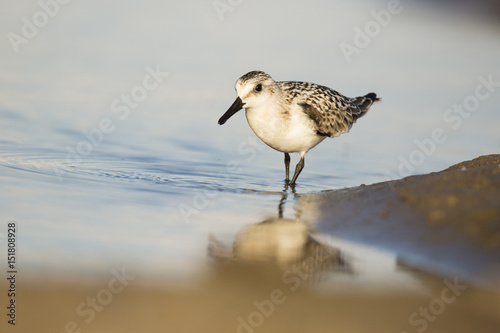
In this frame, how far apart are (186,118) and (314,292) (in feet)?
20.6

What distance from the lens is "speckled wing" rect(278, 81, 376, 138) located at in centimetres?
861

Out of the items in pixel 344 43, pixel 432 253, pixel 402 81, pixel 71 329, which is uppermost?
pixel 344 43

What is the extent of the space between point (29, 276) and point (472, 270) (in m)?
2.82

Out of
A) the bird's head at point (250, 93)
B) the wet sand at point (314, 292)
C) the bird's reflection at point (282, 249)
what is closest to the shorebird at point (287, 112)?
the bird's head at point (250, 93)

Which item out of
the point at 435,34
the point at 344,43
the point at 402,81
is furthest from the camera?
the point at 435,34

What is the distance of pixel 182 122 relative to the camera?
Answer: 33.7 ft

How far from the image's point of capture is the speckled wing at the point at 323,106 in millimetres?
8609

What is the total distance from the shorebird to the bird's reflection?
2.22 meters

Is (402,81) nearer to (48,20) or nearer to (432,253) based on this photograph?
(48,20)

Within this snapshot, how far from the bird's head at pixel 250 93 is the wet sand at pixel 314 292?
2556 millimetres

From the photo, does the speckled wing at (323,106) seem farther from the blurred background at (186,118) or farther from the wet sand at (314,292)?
the wet sand at (314,292)

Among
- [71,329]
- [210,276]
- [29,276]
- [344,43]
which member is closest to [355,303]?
[210,276]

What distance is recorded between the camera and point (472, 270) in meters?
4.81

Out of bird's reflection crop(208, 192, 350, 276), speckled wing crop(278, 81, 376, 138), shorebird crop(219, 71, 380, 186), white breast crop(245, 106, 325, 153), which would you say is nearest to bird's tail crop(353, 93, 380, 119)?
speckled wing crop(278, 81, 376, 138)
